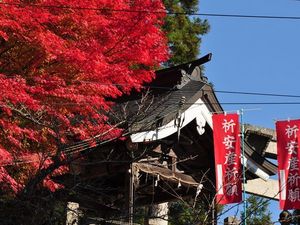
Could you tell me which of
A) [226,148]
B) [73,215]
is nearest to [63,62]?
[226,148]

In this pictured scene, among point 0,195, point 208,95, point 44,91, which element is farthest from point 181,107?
point 0,195

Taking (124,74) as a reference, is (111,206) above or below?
below

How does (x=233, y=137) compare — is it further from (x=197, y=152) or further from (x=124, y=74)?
(x=124, y=74)

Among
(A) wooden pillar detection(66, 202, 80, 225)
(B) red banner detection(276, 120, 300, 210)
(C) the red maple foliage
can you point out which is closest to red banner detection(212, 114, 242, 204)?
(B) red banner detection(276, 120, 300, 210)

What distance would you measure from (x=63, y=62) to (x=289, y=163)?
5779mm

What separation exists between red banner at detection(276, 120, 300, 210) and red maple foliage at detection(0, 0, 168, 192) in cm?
354

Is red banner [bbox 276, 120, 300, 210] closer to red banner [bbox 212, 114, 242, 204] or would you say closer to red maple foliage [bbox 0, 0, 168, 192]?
red banner [bbox 212, 114, 242, 204]

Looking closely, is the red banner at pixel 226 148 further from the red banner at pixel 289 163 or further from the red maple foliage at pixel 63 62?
the red maple foliage at pixel 63 62

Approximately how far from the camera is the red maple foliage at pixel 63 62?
388 inches

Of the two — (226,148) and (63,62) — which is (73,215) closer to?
(63,62)

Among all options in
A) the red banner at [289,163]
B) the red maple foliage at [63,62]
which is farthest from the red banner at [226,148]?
the red maple foliage at [63,62]

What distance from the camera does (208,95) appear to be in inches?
480

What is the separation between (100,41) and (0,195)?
6107mm

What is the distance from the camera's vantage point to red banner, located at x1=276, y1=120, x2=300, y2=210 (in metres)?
12.6
